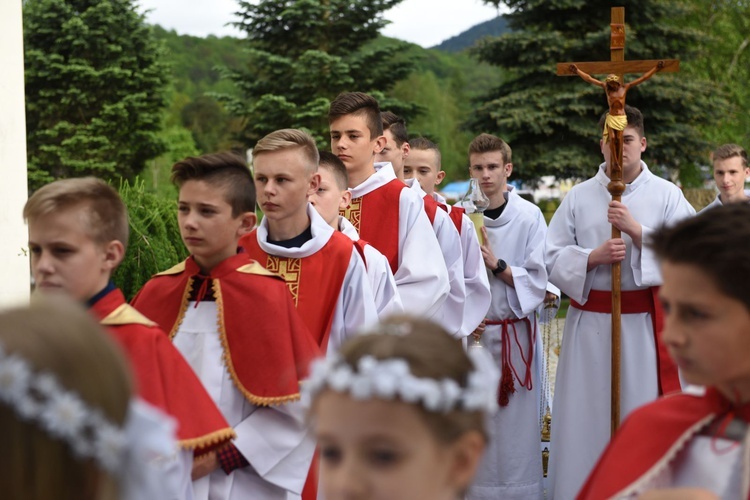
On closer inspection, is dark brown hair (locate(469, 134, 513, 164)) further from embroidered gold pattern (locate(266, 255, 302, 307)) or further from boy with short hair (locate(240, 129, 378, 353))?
embroidered gold pattern (locate(266, 255, 302, 307))

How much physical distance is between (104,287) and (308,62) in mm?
22698

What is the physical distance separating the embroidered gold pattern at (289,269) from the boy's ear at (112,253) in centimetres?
136

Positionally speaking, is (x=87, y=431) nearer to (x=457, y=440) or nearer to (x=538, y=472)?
(x=457, y=440)

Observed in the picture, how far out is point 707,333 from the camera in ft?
7.95

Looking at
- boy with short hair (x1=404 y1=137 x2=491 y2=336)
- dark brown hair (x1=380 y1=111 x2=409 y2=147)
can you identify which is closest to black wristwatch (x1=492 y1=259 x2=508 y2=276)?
boy with short hair (x1=404 y1=137 x2=491 y2=336)

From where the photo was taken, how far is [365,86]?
86.6ft

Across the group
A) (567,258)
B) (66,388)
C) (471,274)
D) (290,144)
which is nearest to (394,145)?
(471,274)

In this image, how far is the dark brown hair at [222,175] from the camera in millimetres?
3830

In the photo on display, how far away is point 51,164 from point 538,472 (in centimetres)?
2558

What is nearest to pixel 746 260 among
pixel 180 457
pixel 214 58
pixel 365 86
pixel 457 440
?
pixel 457 440

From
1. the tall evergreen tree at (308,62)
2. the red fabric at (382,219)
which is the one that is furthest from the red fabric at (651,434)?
the tall evergreen tree at (308,62)

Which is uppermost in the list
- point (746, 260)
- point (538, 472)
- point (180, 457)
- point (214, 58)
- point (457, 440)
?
point (214, 58)

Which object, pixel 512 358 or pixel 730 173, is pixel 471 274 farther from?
pixel 730 173

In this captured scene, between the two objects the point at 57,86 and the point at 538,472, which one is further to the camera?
the point at 57,86
